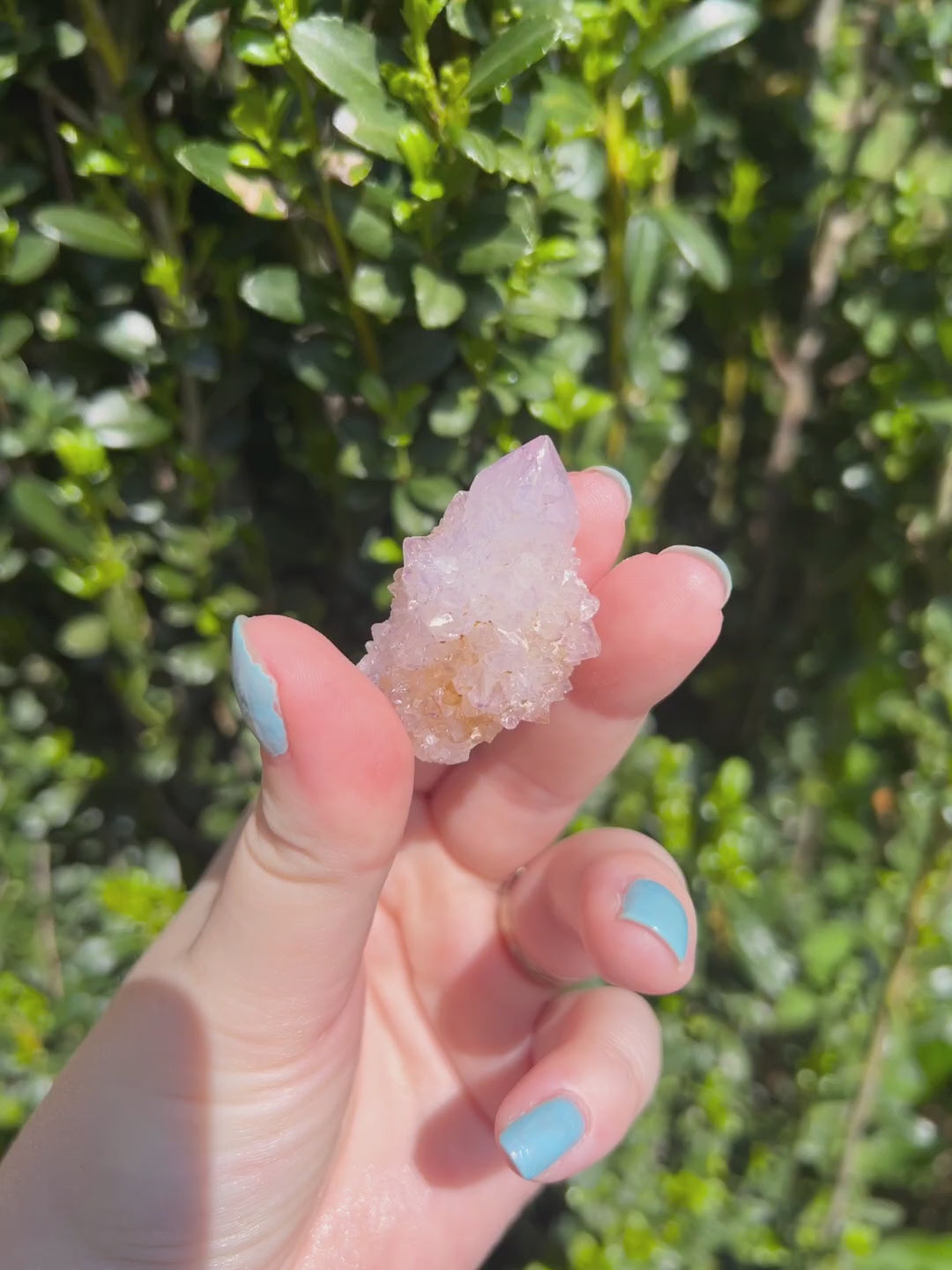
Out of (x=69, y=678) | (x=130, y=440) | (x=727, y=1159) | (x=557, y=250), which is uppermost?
(x=557, y=250)

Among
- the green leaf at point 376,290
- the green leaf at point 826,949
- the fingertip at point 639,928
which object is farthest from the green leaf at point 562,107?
the green leaf at point 826,949

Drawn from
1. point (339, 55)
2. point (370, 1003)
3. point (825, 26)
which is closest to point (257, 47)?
point (339, 55)

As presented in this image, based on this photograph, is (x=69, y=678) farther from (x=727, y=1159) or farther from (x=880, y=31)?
(x=880, y=31)

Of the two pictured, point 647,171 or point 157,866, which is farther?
point 157,866

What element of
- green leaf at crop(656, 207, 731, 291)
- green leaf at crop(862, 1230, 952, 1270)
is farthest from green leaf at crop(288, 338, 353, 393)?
green leaf at crop(862, 1230, 952, 1270)

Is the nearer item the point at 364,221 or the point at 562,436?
the point at 364,221

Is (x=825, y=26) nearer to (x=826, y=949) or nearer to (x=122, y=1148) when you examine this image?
(x=826, y=949)

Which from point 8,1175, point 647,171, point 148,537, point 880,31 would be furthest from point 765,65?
point 8,1175
